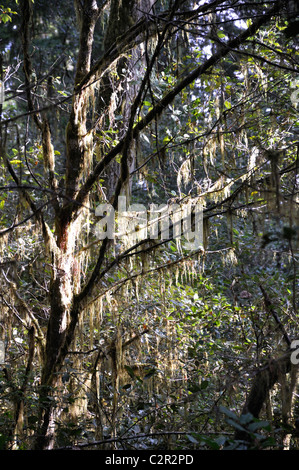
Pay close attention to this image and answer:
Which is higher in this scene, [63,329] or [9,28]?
[9,28]

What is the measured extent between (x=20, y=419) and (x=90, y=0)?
2.92m

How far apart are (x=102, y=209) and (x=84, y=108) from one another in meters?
0.72

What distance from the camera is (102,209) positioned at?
3.07 metres

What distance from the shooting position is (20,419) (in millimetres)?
2799
